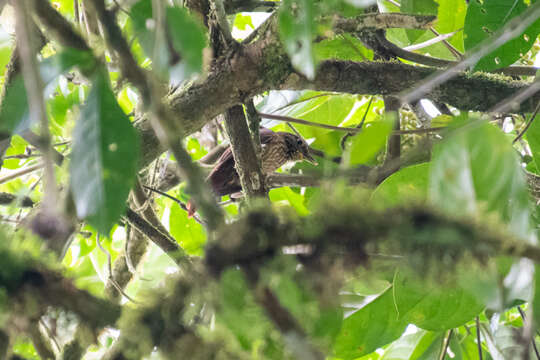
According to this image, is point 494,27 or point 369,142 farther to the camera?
point 494,27

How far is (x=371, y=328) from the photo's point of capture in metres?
1.41

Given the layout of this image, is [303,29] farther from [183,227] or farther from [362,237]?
[183,227]

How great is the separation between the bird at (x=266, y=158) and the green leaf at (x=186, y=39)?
1418mm

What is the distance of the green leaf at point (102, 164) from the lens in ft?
1.90

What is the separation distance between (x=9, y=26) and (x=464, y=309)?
1559mm

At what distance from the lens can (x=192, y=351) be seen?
54 cm

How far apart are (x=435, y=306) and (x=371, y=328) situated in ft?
0.95

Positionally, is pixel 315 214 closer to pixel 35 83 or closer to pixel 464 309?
pixel 35 83

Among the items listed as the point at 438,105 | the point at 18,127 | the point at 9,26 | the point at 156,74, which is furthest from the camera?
the point at 438,105

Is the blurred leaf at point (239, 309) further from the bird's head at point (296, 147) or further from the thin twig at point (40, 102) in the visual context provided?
the bird's head at point (296, 147)

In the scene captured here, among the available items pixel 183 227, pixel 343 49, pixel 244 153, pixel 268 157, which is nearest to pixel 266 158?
pixel 268 157

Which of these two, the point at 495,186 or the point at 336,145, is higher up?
the point at 495,186

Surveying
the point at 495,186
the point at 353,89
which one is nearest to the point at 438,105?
the point at 353,89

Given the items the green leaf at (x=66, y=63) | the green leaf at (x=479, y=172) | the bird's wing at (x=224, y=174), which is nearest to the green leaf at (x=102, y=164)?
the green leaf at (x=66, y=63)
